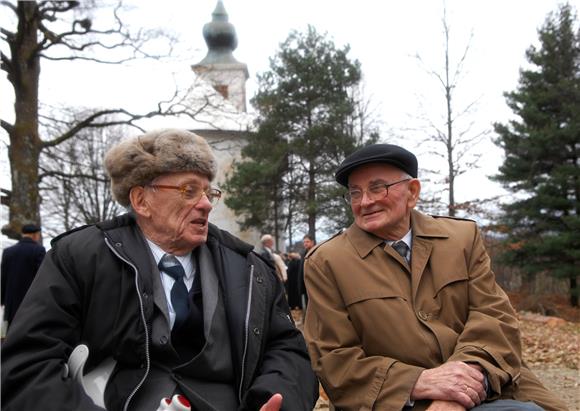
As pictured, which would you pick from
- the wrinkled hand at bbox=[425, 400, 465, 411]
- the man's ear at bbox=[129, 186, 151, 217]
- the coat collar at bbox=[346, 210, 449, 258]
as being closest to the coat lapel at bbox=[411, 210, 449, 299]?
the coat collar at bbox=[346, 210, 449, 258]

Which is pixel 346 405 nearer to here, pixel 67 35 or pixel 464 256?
pixel 464 256

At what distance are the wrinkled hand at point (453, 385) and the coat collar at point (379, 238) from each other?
2.11ft

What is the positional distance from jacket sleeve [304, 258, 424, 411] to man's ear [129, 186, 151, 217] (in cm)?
86

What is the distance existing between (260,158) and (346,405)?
23740 mm

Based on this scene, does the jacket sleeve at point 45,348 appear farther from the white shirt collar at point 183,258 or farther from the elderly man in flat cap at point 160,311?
the white shirt collar at point 183,258

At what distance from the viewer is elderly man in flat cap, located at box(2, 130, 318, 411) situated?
6.99 feet

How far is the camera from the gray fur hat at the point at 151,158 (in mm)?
2572

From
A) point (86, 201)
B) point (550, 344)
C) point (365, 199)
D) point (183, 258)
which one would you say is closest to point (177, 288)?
point (183, 258)

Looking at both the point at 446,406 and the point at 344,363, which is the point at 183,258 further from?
the point at 446,406

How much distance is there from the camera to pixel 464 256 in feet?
8.96

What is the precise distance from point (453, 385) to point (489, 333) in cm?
35

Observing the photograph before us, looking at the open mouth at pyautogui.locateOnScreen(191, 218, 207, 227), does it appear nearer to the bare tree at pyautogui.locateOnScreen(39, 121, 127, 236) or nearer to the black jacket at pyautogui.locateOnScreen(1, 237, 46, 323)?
the black jacket at pyautogui.locateOnScreen(1, 237, 46, 323)

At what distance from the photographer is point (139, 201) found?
2.64 m

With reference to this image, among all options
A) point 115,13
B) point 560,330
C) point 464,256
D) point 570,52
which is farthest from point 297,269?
point 570,52
